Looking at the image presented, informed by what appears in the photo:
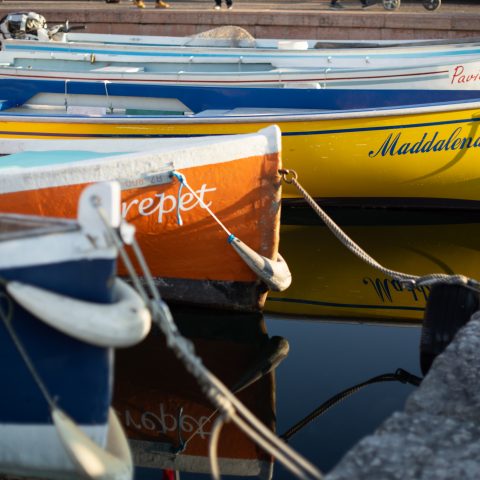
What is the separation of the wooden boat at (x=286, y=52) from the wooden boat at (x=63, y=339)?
7.36m

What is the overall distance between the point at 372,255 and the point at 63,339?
14.2ft

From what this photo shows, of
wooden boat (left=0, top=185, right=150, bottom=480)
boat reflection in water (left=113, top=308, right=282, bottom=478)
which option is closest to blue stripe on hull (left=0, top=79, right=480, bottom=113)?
boat reflection in water (left=113, top=308, right=282, bottom=478)

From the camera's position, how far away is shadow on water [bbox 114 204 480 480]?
4977 mm

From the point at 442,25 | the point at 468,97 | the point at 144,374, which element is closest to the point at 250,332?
the point at 144,374

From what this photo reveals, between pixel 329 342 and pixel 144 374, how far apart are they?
134cm

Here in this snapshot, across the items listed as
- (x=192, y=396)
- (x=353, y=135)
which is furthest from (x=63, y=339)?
(x=353, y=135)

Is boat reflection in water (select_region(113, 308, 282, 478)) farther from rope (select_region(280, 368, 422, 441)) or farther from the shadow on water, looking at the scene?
rope (select_region(280, 368, 422, 441))

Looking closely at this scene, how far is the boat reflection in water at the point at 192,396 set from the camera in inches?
191

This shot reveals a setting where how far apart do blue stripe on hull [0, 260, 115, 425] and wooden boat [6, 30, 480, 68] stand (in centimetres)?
736

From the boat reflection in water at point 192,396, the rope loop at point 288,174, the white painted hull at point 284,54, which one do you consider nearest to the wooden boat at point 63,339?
the boat reflection in water at point 192,396

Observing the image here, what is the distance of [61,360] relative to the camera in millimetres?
4230

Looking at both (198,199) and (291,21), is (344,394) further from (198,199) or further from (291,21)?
(291,21)

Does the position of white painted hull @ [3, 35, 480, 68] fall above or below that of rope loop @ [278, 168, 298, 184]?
below

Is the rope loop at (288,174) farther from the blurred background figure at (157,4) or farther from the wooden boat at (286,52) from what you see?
the blurred background figure at (157,4)
